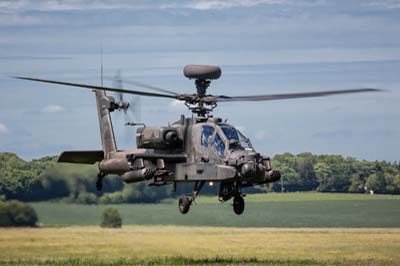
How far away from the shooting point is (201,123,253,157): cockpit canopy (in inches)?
1540

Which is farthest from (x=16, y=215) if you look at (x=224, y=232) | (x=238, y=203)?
(x=238, y=203)

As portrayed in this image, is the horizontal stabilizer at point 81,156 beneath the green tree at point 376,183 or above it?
beneath

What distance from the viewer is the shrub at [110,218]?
72.4m

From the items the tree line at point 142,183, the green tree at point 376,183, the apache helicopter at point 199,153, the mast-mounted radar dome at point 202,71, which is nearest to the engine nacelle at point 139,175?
the apache helicopter at point 199,153

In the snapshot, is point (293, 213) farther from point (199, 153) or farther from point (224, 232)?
point (199, 153)

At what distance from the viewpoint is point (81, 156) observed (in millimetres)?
44875

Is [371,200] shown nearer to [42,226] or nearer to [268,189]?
[268,189]

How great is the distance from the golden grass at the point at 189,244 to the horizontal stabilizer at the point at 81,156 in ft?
47.8

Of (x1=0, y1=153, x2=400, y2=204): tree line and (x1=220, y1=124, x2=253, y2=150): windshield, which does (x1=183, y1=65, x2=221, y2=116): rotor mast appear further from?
(x1=0, y1=153, x2=400, y2=204): tree line

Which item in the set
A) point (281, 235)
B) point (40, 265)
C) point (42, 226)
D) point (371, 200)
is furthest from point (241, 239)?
point (40, 265)

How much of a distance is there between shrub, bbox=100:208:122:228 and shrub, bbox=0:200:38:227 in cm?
474

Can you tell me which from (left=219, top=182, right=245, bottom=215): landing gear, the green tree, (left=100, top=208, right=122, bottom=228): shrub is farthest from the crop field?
(left=219, top=182, right=245, bottom=215): landing gear

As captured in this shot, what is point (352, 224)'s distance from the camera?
85.0 m

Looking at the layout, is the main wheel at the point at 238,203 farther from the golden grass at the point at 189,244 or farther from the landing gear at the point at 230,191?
the golden grass at the point at 189,244
